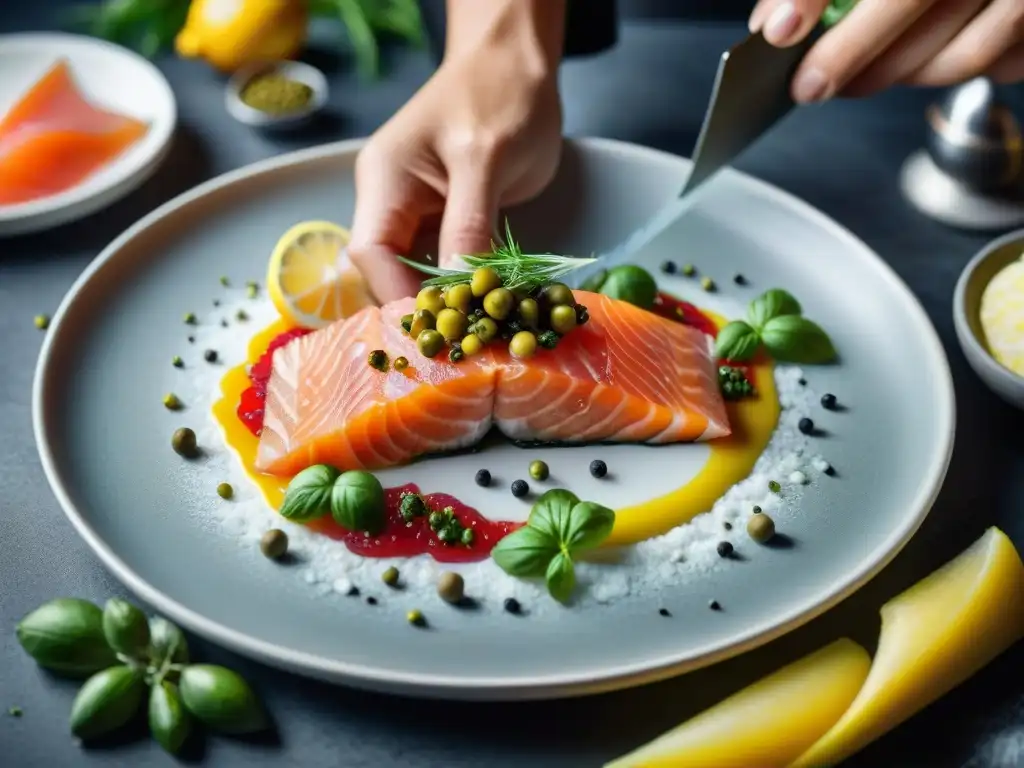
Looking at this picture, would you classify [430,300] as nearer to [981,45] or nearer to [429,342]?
[429,342]

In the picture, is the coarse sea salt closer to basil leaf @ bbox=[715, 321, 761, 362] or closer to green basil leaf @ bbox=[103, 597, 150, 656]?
basil leaf @ bbox=[715, 321, 761, 362]

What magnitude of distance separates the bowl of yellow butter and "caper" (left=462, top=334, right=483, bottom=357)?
1134mm

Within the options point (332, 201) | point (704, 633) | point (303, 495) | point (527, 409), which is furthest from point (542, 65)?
point (704, 633)

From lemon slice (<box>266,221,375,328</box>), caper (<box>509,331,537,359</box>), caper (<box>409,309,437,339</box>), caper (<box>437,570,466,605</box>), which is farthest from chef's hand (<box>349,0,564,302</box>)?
caper (<box>437,570,466,605</box>)

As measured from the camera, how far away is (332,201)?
3045mm

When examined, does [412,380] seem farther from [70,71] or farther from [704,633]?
[70,71]

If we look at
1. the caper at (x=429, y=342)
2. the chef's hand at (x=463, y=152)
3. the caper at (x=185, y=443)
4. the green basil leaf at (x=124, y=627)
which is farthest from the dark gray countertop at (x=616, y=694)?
the caper at (x=429, y=342)

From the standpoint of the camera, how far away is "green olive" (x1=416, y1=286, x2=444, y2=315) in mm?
2363

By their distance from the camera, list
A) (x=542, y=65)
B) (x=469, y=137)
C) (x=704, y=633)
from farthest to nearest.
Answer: (x=542, y=65)
(x=469, y=137)
(x=704, y=633)

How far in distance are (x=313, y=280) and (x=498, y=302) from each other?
62cm

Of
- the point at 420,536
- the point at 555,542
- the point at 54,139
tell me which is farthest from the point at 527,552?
the point at 54,139

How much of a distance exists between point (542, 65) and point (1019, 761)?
77.4 inches

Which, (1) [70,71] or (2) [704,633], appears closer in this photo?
(2) [704,633]

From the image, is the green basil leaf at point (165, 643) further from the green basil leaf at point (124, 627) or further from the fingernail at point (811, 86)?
the fingernail at point (811, 86)
